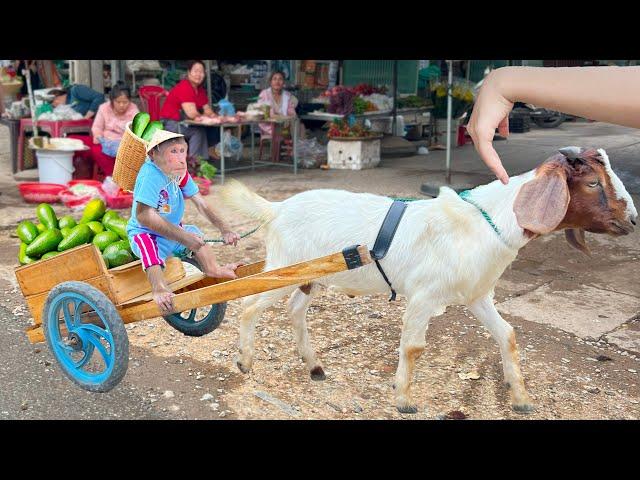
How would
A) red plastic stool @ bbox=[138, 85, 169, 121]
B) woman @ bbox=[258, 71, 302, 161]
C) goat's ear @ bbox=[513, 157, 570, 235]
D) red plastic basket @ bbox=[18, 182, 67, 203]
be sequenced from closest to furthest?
goat's ear @ bbox=[513, 157, 570, 235]
red plastic basket @ bbox=[18, 182, 67, 203]
red plastic stool @ bbox=[138, 85, 169, 121]
woman @ bbox=[258, 71, 302, 161]

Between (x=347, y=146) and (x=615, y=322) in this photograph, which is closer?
(x=615, y=322)

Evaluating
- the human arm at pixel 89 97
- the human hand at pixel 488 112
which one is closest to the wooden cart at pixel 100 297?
the human hand at pixel 488 112

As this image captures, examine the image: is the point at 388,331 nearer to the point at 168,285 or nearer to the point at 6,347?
the point at 168,285

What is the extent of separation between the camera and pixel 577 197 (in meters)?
3.43

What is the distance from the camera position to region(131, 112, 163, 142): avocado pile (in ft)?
12.8

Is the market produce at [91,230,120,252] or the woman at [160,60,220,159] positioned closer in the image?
the market produce at [91,230,120,252]

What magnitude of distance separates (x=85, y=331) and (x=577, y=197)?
2.73m

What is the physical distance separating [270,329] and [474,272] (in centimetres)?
198

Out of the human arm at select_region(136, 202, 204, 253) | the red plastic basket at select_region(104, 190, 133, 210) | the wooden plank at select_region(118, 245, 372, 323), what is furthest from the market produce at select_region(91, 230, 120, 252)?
the red plastic basket at select_region(104, 190, 133, 210)

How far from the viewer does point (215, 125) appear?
10016 mm

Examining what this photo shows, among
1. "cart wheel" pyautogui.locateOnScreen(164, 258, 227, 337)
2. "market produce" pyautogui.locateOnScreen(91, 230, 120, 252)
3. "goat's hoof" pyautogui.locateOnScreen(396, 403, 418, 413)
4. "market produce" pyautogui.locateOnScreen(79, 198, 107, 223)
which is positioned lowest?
"goat's hoof" pyautogui.locateOnScreen(396, 403, 418, 413)

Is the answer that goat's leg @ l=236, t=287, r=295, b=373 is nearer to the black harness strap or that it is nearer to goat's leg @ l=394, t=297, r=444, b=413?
the black harness strap

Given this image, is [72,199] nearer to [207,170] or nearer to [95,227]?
[207,170]

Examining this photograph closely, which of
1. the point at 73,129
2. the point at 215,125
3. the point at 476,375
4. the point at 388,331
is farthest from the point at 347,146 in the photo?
the point at 476,375
